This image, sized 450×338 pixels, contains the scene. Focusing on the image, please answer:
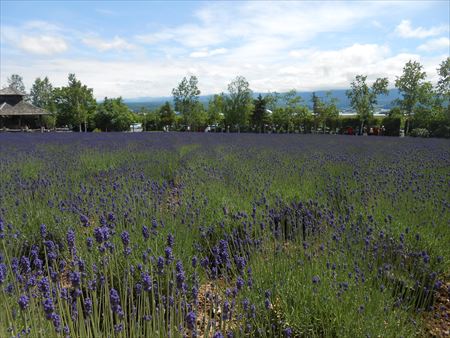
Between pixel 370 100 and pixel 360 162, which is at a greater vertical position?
pixel 370 100

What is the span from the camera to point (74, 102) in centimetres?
3453

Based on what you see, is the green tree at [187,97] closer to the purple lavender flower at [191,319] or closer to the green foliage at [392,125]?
the green foliage at [392,125]

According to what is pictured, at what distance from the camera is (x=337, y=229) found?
3049mm

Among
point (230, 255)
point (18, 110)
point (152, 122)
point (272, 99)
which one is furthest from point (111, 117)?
point (230, 255)

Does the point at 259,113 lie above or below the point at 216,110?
below

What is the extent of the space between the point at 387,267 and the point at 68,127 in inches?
1579

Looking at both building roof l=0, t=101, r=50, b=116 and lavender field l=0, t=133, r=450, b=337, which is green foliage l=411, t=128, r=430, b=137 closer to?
lavender field l=0, t=133, r=450, b=337

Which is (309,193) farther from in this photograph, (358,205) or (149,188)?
(149,188)

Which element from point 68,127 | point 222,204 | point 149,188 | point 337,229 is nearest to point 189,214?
point 222,204

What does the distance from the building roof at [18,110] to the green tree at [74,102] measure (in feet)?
7.36

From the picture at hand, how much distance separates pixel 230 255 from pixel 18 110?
35.7 m

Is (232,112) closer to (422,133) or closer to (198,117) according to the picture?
(198,117)

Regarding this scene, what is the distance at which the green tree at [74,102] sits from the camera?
33.9 meters

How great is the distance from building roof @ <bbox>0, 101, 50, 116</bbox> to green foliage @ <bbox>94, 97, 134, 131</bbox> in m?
4.85
